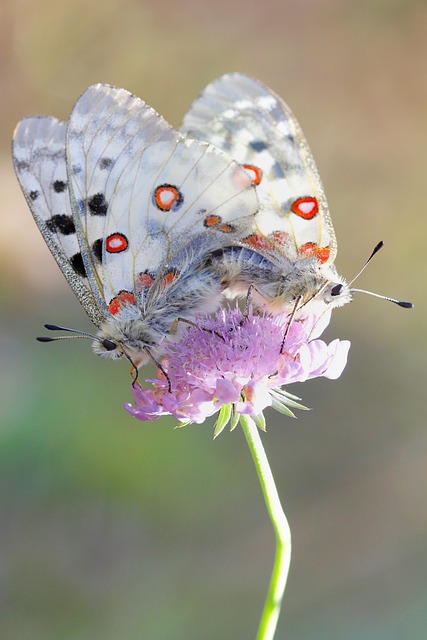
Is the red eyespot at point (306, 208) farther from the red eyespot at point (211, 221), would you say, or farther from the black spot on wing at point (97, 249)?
the black spot on wing at point (97, 249)

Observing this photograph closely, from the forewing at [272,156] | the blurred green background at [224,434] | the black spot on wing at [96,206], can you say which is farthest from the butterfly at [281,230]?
the blurred green background at [224,434]

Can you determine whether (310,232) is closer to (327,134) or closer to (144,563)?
(144,563)

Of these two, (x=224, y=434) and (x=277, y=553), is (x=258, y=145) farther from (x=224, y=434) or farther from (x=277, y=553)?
(x=224, y=434)

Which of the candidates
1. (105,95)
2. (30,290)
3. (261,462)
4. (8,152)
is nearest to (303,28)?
(8,152)

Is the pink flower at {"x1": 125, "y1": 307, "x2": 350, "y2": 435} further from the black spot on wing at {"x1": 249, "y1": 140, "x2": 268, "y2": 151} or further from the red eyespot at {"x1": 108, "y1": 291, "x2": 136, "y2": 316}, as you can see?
the black spot on wing at {"x1": 249, "y1": 140, "x2": 268, "y2": 151}

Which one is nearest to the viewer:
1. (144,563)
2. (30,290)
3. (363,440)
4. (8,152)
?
(144,563)

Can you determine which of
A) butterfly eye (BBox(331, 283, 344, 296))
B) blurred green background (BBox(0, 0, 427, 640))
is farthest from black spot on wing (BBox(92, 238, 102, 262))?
blurred green background (BBox(0, 0, 427, 640))

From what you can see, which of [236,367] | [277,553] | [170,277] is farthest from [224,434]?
[277,553]
